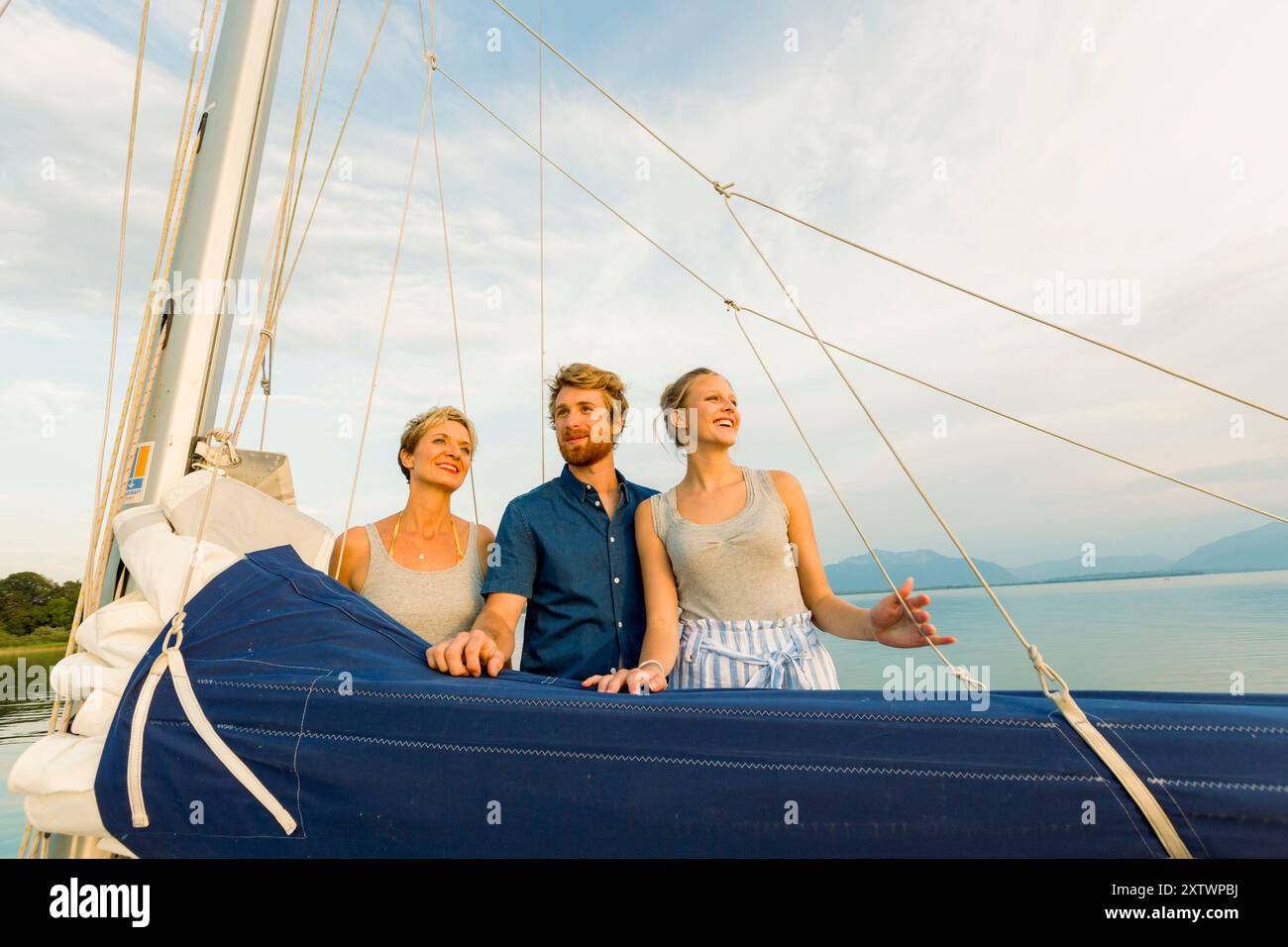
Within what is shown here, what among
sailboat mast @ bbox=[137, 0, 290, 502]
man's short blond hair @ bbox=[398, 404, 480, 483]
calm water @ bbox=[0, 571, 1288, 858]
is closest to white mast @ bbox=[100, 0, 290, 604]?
sailboat mast @ bbox=[137, 0, 290, 502]

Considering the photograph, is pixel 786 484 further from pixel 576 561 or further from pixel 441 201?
pixel 441 201

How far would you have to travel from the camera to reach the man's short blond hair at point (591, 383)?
113 inches

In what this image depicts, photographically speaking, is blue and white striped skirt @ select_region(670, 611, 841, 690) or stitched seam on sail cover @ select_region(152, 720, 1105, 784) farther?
blue and white striped skirt @ select_region(670, 611, 841, 690)

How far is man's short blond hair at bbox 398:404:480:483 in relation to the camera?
3.15m

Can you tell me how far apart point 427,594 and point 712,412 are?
1.28 meters

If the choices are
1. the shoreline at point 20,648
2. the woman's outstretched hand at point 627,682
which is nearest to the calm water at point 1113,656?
the shoreline at point 20,648

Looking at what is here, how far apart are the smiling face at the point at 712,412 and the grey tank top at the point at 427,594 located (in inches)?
40.6

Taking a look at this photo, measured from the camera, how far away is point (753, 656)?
7.68 ft

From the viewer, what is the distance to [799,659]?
2363 mm

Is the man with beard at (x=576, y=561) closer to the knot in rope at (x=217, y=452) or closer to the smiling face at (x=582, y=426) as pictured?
the smiling face at (x=582, y=426)

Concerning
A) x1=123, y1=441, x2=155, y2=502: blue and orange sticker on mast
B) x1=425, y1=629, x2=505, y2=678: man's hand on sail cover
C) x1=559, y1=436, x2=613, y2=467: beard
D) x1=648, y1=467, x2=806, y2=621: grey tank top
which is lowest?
x1=425, y1=629, x2=505, y2=678: man's hand on sail cover

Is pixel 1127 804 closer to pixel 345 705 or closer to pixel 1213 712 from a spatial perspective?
pixel 1213 712

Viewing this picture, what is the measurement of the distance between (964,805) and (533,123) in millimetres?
4370

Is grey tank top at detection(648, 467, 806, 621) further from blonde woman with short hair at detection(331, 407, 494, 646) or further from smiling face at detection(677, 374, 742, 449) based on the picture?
blonde woman with short hair at detection(331, 407, 494, 646)
